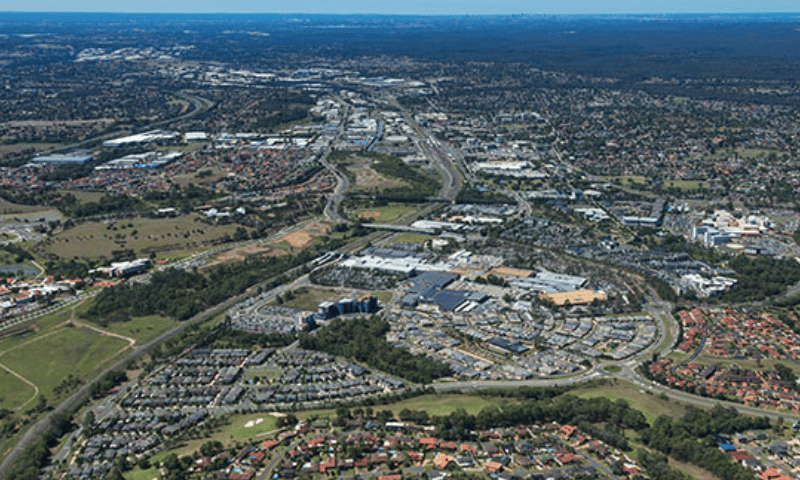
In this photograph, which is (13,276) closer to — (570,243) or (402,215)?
(402,215)

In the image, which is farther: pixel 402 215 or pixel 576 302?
pixel 402 215

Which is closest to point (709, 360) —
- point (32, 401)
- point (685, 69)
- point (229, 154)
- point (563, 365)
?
point (563, 365)

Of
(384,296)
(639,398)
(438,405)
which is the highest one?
(639,398)

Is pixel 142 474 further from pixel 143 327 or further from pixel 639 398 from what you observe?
pixel 639 398

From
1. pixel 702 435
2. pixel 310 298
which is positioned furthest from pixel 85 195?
pixel 702 435

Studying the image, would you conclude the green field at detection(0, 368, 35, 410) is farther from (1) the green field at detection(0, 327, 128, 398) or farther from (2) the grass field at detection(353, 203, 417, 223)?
(2) the grass field at detection(353, 203, 417, 223)

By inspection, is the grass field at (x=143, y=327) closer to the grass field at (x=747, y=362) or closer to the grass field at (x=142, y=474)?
the grass field at (x=142, y=474)
